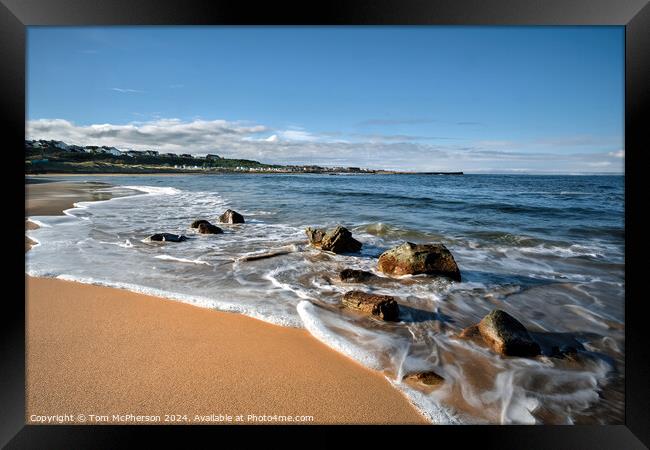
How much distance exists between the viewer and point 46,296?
3.30 m

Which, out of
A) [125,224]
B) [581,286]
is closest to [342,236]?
[581,286]

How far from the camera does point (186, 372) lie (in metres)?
2.24

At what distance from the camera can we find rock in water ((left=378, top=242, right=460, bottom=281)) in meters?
4.38

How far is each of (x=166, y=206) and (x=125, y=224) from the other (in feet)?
12.5

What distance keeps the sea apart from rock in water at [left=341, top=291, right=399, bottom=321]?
0.28 feet

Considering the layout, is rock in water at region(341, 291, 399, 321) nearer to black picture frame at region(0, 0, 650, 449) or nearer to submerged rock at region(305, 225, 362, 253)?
black picture frame at region(0, 0, 650, 449)

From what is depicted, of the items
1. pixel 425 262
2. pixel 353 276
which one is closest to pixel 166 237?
pixel 353 276

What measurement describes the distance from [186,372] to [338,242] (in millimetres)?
3699

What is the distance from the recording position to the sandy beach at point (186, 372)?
6.50ft

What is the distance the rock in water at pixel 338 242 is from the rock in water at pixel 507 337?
3066 millimetres

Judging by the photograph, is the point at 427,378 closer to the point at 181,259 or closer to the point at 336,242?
the point at 336,242

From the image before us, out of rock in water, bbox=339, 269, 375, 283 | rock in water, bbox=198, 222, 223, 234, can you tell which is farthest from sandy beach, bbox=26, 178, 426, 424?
rock in water, bbox=198, 222, 223, 234

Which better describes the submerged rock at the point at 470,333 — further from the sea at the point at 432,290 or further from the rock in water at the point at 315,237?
the rock in water at the point at 315,237

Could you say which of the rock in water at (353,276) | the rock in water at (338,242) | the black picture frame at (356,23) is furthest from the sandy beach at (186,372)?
the rock in water at (338,242)
